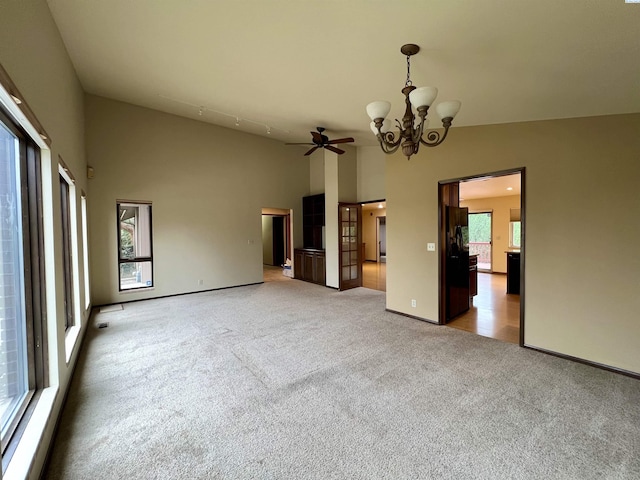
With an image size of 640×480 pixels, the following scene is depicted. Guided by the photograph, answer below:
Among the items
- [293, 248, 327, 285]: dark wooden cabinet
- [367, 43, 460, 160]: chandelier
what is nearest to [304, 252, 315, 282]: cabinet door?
[293, 248, 327, 285]: dark wooden cabinet

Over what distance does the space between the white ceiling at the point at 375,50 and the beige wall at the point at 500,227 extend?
6.49m

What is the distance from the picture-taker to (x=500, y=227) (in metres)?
9.12

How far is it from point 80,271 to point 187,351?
1963mm

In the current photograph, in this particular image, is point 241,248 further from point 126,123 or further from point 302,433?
point 302,433

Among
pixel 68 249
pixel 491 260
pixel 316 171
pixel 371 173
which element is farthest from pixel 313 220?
pixel 491 260

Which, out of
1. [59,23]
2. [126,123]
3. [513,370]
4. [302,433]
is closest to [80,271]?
[59,23]

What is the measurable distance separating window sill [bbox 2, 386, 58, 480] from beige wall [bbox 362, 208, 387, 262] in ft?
37.7

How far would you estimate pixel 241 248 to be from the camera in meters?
7.23

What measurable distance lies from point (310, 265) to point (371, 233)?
228 inches

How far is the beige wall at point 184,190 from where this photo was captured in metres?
5.44

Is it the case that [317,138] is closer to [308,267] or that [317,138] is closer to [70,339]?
[308,267]

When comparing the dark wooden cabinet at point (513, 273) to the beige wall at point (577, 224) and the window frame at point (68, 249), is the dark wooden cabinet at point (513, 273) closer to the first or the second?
the beige wall at point (577, 224)

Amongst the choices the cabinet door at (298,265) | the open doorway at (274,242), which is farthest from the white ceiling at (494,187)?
the open doorway at (274,242)

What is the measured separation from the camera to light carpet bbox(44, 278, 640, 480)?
1728mm
